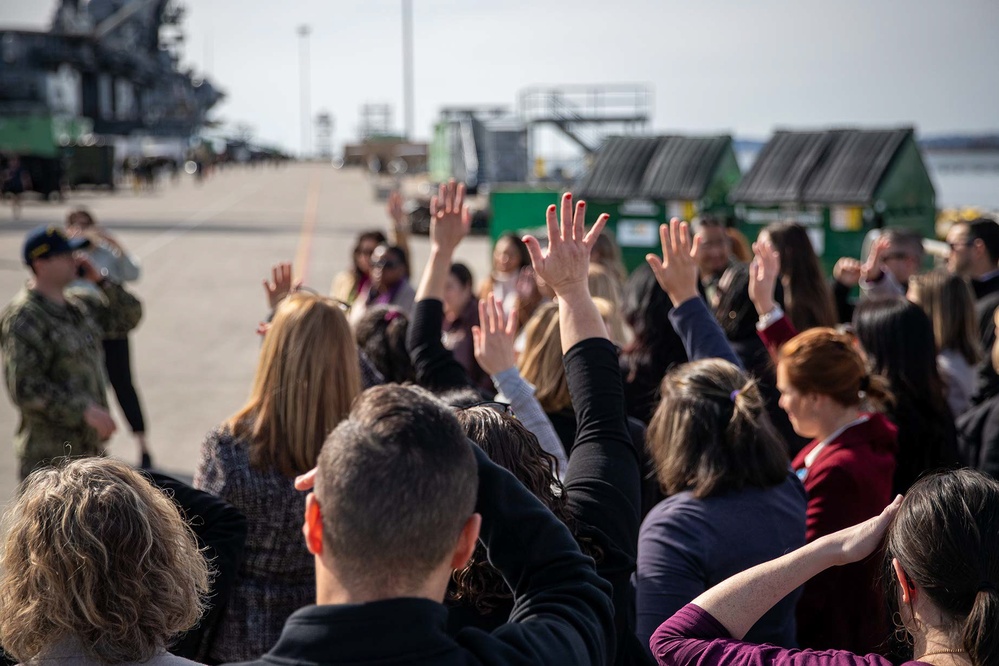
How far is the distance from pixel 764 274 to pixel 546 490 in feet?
8.42

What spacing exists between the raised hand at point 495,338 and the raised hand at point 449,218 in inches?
27.3

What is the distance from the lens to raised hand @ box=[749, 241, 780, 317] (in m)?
→ 4.32

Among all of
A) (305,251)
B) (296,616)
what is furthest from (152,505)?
(305,251)

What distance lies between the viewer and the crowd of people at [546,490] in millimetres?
1602

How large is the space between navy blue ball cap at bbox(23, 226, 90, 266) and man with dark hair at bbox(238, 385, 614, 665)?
4.30 meters

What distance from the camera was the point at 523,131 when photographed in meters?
32.1

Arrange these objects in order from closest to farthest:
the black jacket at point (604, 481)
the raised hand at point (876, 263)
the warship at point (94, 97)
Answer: the black jacket at point (604, 481) < the raised hand at point (876, 263) < the warship at point (94, 97)

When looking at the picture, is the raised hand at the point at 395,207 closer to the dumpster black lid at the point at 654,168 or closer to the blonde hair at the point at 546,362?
the blonde hair at the point at 546,362

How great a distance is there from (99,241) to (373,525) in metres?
6.80

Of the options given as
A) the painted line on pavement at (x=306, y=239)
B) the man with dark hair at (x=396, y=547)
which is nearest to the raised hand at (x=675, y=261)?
the man with dark hair at (x=396, y=547)

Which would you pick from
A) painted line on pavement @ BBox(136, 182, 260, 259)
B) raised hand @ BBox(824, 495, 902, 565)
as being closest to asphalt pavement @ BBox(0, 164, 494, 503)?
painted line on pavement @ BBox(136, 182, 260, 259)

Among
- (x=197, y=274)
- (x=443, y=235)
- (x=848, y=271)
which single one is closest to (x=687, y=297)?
(x=443, y=235)

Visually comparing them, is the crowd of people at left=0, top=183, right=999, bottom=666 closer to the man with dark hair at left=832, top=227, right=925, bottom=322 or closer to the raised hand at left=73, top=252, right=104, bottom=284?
the man with dark hair at left=832, top=227, right=925, bottom=322

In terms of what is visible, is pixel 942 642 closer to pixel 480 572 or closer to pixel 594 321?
pixel 480 572
